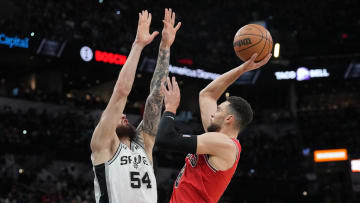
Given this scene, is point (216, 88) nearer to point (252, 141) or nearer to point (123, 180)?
point (123, 180)

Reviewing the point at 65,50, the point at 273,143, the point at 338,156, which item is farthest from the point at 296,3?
the point at 65,50

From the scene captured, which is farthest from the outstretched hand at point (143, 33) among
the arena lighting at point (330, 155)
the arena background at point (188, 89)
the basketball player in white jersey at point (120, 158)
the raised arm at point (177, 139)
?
the arena lighting at point (330, 155)

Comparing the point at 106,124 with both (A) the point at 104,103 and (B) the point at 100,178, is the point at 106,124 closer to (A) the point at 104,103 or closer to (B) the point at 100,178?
(B) the point at 100,178

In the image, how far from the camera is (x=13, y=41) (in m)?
15.7

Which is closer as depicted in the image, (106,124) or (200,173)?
(106,124)

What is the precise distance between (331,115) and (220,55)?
20.7ft

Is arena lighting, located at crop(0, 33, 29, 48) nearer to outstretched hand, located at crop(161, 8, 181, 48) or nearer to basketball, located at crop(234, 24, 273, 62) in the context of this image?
basketball, located at crop(234, 24, 273, 62)

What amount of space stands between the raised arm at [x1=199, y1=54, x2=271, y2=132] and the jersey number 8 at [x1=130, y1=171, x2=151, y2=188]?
2.99ft

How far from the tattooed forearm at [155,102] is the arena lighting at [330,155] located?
55.2 ft

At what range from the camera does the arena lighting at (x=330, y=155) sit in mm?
19531

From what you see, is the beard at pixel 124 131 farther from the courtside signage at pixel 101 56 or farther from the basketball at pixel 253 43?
the courtside signage at pixel 101 56

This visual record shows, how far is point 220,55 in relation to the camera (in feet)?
79.0

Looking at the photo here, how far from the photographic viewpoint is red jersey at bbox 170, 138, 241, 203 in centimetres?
372

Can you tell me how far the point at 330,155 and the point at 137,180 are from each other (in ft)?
57.5
